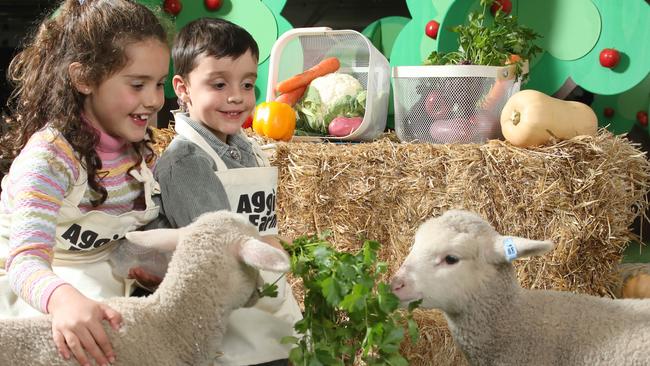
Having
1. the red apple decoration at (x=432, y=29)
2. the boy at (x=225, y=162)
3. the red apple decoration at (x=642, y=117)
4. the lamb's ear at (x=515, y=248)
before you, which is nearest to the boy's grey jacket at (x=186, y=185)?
the boy at (x=225, y=162)

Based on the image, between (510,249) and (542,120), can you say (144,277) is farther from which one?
(542,120)

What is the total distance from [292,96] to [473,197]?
49.7 inches

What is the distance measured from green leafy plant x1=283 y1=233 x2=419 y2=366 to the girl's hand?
47cm

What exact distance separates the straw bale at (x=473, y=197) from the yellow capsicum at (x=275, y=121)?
0.75 ft

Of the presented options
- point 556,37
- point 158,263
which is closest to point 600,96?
point 556,37

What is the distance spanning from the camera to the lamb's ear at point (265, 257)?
1.86 metres

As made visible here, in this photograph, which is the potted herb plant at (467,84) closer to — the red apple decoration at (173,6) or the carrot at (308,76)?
the carrot at (308,76)

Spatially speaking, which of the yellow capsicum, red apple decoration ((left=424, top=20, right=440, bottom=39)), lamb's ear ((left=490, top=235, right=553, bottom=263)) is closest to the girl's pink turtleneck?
lamb's ear ((left=490, top=235, right=553, bottom=263))

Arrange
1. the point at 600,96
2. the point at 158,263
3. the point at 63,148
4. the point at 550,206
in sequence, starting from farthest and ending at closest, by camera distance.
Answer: the point at 600,96, the point at 550,206, the point at 158,263, the point at 63,148

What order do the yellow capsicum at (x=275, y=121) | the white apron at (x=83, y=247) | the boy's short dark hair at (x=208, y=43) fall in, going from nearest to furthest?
the white apron at (x=83, y=247)
the boy's short dark hair at (x=208, y=43)
the yellow capsicum at (x=275, y=121)

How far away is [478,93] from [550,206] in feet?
2.19

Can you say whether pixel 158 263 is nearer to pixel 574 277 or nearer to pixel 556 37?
pixel 574 277

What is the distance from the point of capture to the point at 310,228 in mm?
A: 3582

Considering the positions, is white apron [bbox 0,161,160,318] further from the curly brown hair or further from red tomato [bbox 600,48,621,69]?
red tomato [bbox 600,48,621,69]
